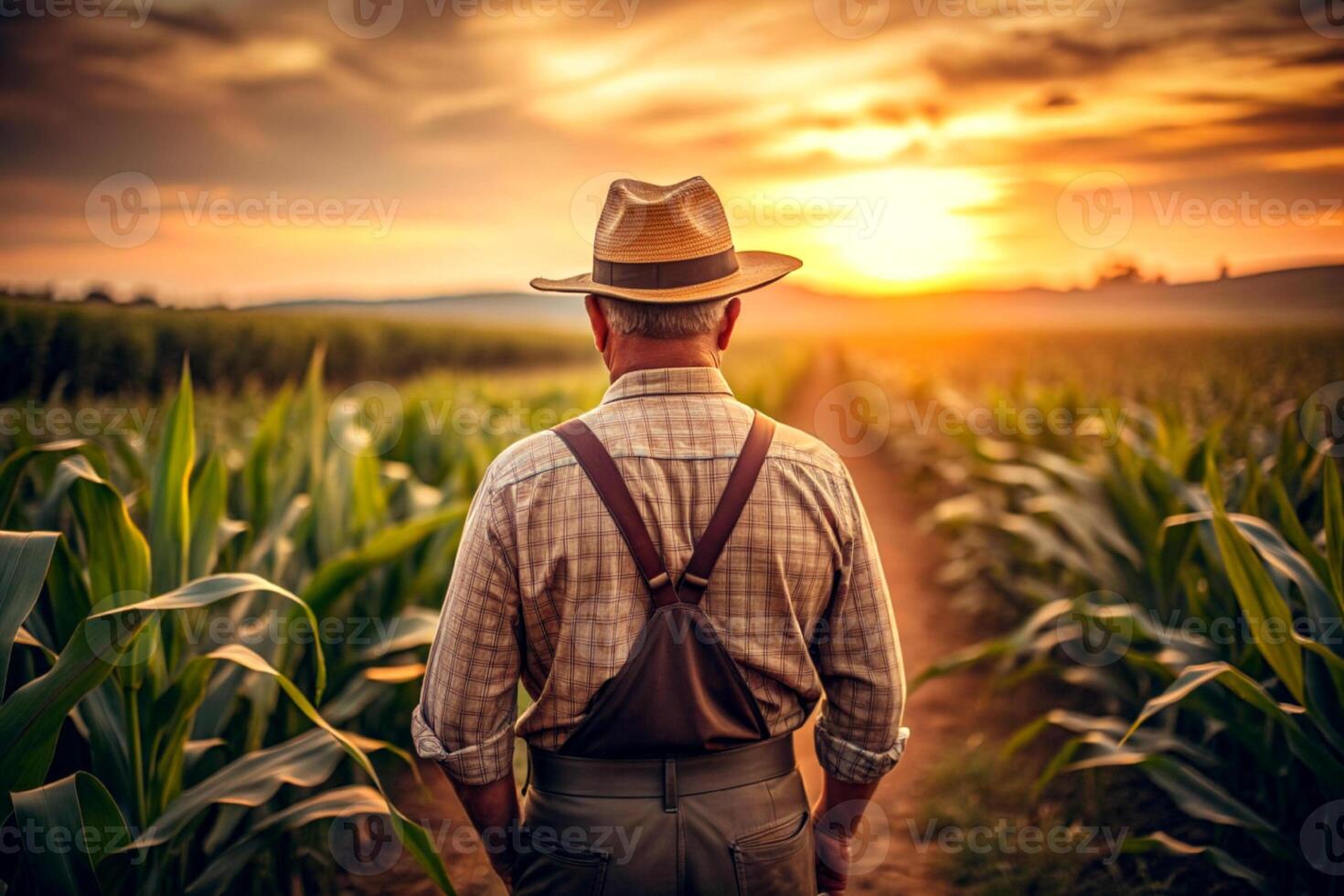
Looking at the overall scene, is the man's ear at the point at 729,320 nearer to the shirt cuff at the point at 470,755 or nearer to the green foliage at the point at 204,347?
the shirt cuff at the point at 470,755

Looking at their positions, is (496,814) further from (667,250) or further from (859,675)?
(667,250)

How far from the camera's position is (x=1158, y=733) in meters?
2.87

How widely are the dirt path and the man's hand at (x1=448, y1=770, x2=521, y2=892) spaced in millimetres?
1890

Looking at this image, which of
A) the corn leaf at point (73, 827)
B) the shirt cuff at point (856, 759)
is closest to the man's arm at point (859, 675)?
the shirt cuff at point (856, 759)

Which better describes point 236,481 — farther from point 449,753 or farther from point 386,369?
point 386,369

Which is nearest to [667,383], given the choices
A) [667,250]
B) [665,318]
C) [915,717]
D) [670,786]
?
[665,318]

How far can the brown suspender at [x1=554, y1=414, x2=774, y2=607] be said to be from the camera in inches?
54.6

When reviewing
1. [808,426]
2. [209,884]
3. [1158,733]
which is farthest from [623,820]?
[808,426]

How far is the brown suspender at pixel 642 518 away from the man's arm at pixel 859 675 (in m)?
0.25

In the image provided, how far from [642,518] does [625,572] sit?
98 millimetres

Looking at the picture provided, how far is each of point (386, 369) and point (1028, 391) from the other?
26.4 meters

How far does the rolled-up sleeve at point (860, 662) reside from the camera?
1594 millimetres

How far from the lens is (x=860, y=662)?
1.61 metres

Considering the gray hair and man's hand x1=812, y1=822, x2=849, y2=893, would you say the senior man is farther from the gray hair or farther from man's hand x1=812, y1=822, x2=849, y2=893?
man's hand x1=812, y1=822, x2=849, y2=893
